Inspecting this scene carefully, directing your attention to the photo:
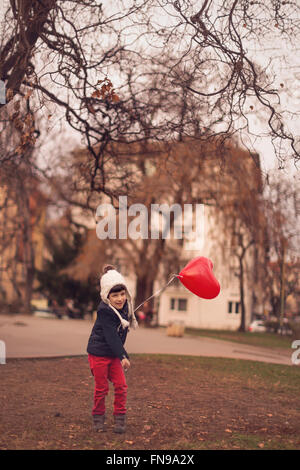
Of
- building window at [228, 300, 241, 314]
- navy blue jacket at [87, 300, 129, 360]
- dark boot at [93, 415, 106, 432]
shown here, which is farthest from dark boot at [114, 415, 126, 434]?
building window at [228, 300, 241, 314]

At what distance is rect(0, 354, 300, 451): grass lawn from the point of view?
595 cm

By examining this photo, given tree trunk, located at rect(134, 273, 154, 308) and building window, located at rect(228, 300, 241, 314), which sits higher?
tree trunk, located at rect(134, 273, 154, 308)

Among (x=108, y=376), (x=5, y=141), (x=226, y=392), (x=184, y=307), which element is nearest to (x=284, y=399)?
(x=226, y=392)

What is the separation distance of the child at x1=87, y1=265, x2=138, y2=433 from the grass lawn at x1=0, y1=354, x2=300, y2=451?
23 cm

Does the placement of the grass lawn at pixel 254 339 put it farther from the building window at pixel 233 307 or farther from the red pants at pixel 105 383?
the building window at pixel 233 307

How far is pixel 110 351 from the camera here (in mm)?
6293

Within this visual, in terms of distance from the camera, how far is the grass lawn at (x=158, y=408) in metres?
5.95

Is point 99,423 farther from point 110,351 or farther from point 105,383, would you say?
point 110,351

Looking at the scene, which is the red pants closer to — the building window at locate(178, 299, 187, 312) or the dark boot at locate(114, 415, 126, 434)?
the dark boot at locate(114, 415, 126, 434)

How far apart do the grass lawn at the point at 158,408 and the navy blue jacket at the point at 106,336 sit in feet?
2.72

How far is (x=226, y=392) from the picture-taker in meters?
9.82

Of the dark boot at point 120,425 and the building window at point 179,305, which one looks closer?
the dark boot at point 120,425

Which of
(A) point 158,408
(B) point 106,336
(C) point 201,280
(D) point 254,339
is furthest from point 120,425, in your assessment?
(D) point 254,339

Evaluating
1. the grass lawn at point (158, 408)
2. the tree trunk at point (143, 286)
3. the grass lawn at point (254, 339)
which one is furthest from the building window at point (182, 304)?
the grass lawn at point (158, 408)
